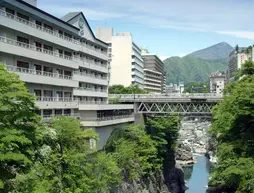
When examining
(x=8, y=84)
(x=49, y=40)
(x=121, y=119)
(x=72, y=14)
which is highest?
(x=72, y=14)

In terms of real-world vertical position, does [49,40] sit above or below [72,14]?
below

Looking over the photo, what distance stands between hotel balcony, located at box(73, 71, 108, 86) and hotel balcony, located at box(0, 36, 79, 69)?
205 inches

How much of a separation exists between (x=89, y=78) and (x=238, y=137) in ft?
72.9

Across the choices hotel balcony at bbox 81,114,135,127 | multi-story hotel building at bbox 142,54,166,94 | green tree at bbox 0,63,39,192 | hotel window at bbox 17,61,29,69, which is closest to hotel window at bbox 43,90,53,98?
hotel window at bbox 17,61,29,69

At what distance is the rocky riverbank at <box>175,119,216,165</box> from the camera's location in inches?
3698

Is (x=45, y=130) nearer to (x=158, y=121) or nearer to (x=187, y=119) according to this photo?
(x=158, y=121)

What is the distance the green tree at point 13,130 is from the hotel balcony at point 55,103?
38.3 feet

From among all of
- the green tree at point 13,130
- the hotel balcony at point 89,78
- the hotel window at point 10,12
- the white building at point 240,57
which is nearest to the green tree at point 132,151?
the hotel balcony at point 89,78

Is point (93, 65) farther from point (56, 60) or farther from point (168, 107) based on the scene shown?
point (168, 107)

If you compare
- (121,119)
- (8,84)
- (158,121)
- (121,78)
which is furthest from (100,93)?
(121,78)

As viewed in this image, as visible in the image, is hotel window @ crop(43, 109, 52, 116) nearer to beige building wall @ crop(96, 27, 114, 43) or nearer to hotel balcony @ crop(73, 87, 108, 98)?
hotel balcony @ crop(73, 87, 108, 98)

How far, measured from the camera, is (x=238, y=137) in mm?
38500

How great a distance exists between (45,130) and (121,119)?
23.9m

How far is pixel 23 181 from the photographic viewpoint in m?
20.0
